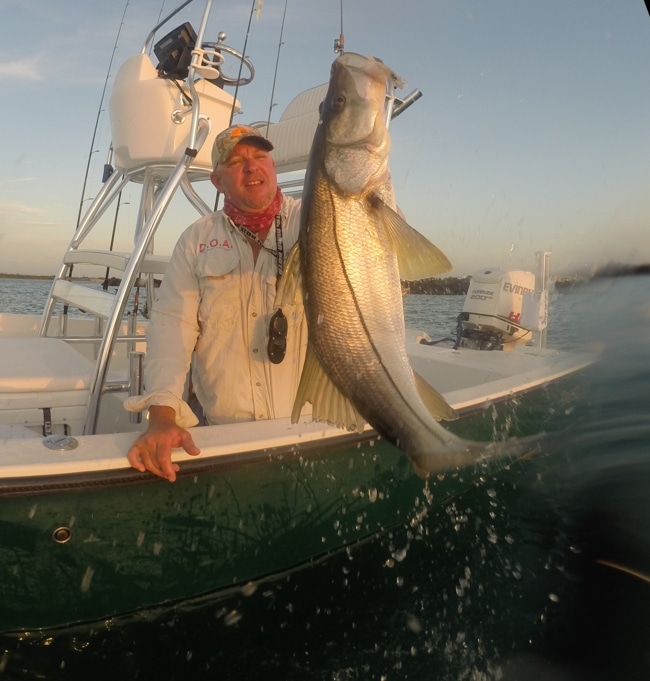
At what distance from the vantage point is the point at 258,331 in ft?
9.67

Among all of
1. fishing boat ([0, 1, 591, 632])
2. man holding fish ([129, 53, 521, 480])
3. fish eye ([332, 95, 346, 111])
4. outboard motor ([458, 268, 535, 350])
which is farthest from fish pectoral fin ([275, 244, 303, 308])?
outboard motor ([458, 268, 535, 350])

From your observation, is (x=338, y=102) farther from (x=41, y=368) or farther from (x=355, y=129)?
(x=41, y=368)

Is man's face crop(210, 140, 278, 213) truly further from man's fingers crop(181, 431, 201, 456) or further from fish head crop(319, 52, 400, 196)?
man's fingers crop(181, 431, 201, 456)

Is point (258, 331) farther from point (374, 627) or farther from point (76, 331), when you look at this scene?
point (76, 331)

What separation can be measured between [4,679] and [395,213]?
2749 millimetres

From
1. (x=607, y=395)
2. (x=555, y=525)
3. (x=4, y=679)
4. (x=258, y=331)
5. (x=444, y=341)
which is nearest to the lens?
(x=4, y=679)

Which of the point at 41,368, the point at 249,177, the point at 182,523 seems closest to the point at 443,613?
the point at 182,523

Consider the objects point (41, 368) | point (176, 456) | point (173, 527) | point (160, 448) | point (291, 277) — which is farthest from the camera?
point (41, 368)

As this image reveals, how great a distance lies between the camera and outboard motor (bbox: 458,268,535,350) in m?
5.99

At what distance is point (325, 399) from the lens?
6.72 feet

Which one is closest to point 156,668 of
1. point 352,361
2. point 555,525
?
point 352,361

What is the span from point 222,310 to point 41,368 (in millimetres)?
1648

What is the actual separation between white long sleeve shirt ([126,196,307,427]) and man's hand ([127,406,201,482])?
0.32 metres

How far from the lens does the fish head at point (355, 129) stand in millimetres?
1834
